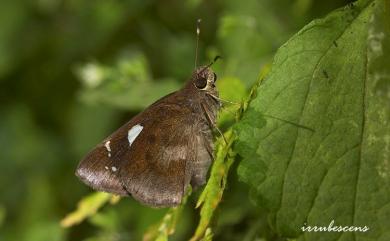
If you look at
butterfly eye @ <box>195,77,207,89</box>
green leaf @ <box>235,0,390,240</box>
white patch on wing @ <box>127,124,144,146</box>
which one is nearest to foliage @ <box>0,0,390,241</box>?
green leaf @ <box>235,0,390,240</box>

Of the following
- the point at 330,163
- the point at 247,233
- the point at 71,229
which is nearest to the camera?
the point at 330,163

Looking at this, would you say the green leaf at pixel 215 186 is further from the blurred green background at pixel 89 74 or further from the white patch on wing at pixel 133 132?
the blurred green background at pixel 89 74

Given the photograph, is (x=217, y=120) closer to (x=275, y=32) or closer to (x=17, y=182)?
(x=275, y=32)

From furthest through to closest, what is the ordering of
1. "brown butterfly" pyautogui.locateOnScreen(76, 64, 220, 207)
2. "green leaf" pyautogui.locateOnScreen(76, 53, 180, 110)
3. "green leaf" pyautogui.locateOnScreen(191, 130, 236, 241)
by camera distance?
"green leaf" pyautogui.locateOnScreen(76, 53, 180, 110) < "brown butterfly" pyautogui.locateOnScreen(76, 64, 220, 207) < "green leaf" pyautogui.locateOnScreen(191, 130, 236, 241)

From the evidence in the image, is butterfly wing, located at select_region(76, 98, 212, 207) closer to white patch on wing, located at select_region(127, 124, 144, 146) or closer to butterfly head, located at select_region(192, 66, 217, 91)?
white patch on wing, located at select_region(127, 124, 144, 146)

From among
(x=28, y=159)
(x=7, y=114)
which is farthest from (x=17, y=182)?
(x=7, y=114)

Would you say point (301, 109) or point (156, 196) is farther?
point (156, 196)

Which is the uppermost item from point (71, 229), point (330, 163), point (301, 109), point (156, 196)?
point (71, 229)

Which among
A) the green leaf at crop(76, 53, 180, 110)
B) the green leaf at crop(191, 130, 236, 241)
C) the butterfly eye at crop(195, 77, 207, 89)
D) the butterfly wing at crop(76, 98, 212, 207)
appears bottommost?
the green leaf at crop(191, 130, 236, 241)
